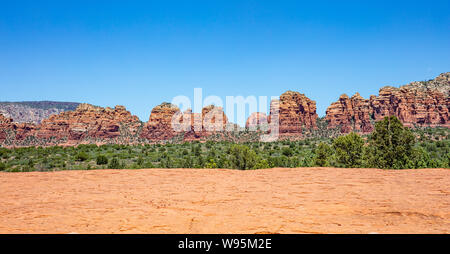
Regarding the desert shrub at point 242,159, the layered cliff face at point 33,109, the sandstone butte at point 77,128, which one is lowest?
the desert shrub at point 242,159

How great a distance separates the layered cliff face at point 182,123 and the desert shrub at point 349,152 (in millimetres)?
60364

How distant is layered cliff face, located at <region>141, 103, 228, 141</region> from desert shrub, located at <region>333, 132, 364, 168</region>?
198 ft

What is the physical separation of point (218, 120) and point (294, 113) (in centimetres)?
2303

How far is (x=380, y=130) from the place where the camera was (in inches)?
1089

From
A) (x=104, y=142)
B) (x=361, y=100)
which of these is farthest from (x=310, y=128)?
(x=104, y=142)

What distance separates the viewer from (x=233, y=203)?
9.27 m

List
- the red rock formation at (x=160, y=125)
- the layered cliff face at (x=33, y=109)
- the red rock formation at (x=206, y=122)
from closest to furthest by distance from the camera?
the red rock formation at (x=206, y=122) < the red rock formation at (x=160, y=125) < the layered cliff face at (x=33, y=109)

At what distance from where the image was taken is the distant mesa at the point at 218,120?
8569cm

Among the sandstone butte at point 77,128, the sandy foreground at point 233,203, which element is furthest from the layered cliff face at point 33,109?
the sandy foreground at point 233,203

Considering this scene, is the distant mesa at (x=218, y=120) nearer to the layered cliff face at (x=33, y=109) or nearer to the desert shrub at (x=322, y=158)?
the desert shrub at (x=322, y=158)

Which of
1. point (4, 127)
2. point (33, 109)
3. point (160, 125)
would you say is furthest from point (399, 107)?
point (33, 109)

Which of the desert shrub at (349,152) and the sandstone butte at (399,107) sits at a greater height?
the sandstone butte at (399,107)

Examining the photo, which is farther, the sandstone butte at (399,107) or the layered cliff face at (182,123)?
the layered cliff face at (182,123)

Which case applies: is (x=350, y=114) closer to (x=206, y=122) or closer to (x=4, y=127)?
(x=206, y=122)
